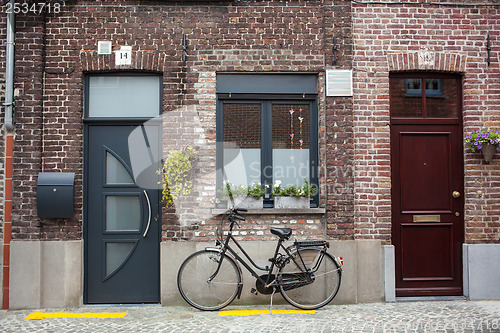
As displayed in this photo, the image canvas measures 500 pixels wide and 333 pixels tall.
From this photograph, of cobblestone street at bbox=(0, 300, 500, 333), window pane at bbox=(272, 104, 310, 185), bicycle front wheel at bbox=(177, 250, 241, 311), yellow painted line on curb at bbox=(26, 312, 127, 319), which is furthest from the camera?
window pane at bbox=(272, 104, 310, 185)

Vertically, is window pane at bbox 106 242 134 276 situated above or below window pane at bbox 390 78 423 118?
below

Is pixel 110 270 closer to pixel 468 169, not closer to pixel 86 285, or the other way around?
pixel 86 285

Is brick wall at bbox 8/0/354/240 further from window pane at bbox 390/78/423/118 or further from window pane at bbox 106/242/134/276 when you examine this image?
window pane at bbox 390/78/423/118

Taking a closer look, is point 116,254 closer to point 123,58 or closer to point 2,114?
point 2,114

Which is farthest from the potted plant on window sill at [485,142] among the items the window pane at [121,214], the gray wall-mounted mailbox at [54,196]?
the gray wall-mounted mailbox at [54,196]

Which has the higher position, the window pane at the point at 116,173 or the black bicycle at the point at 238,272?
the window pane at the point at 116,173

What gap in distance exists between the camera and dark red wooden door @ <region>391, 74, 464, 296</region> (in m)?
6.70

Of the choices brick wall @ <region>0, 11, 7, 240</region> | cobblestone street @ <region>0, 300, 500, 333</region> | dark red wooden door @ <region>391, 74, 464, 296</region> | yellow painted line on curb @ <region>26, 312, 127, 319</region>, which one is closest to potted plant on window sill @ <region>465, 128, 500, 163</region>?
dark red wooden door @ <region>391, 74, 464, 296</region>

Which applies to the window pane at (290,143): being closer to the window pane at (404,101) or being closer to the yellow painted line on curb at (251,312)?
the window pane at (404,101)

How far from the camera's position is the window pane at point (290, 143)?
6.73 meters

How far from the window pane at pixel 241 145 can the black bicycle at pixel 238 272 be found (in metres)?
0.75

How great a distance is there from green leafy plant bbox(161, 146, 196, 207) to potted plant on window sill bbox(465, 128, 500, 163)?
403 cm

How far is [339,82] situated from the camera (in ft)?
21.5

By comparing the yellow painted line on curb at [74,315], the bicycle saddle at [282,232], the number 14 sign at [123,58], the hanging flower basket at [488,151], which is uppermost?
the number 14 sign at [123,58]
